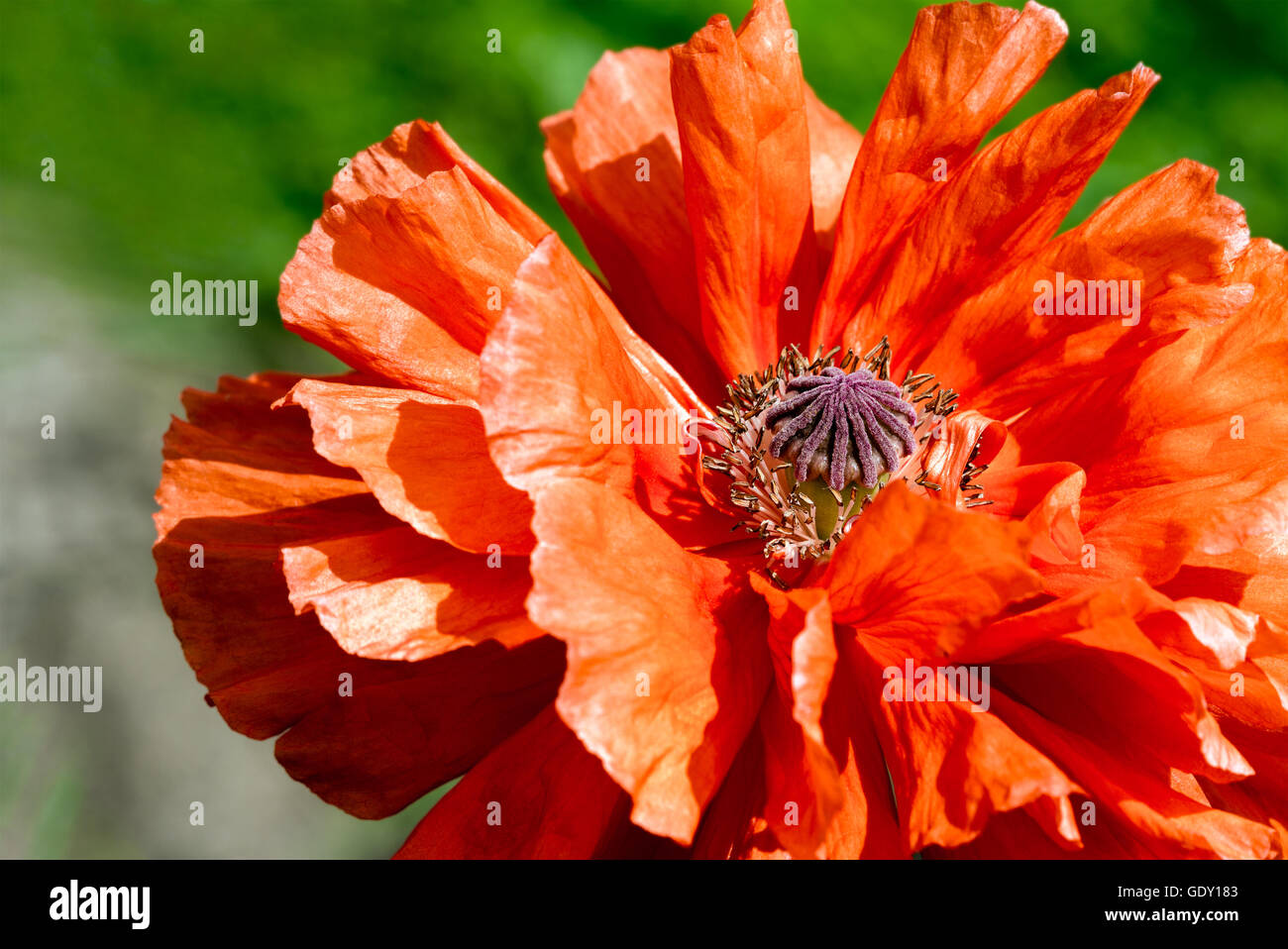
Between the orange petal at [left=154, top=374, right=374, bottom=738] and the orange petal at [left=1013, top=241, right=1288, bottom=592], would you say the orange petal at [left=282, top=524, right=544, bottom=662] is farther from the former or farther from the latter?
the orange petal at [left=1013, top=241, right=1288, bottom=592]

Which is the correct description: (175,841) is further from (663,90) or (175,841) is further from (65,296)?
(663,90)

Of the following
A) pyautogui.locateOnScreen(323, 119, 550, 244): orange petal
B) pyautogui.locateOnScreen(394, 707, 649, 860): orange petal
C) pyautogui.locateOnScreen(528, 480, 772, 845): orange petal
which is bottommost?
pyautogui.locateOnScreen(394, 707, 649, 860): orange petal

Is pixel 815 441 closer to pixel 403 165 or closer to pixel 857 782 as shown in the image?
pixel 857 782

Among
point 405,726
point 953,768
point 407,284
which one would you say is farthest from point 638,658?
point 407,284

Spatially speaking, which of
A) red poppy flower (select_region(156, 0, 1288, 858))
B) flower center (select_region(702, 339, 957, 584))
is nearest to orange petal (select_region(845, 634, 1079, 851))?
red poppy flower (select_region(156, 0, 1288, 858))

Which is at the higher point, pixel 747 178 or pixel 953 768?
pixel 747 178

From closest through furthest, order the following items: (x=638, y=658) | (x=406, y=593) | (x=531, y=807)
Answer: (x=638, y=658) < (x=406, y=593) < (x=531, y=807)

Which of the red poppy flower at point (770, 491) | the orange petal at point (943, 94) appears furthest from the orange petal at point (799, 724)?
the orange petal at point (943, 94)

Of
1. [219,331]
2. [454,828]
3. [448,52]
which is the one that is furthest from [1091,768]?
[219,331]
